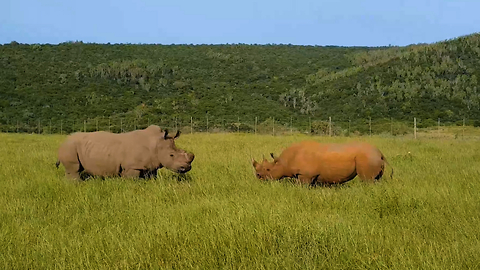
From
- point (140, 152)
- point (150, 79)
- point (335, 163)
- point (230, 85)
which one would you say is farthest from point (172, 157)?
point (150, 79)

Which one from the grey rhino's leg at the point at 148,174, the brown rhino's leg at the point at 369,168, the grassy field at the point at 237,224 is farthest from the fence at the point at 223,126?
the grassy field at the point at 237,224

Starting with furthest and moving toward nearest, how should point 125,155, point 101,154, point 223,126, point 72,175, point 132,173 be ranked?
point 223,126 → point 72,175 → point 101,154 → point 125,155 → point 132,173

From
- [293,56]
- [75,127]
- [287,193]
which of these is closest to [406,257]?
[287,193]

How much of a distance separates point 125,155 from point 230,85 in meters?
43.8

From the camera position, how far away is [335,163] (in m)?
8.02

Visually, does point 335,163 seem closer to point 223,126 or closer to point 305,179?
point 305,179

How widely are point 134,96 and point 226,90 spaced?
881 cm

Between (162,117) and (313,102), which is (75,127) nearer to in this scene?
(162,117)

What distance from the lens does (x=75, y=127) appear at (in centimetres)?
3162

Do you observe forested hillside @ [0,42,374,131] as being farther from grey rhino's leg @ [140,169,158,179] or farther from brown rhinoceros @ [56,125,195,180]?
grey rhino's leg @ [140,169,158,179]

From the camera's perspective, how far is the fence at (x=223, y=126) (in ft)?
97.4

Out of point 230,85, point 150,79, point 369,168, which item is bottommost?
point 369,168

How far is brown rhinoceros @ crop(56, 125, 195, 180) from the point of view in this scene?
861 centimetres

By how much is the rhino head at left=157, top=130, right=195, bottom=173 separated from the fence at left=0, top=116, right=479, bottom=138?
64.5 ft
